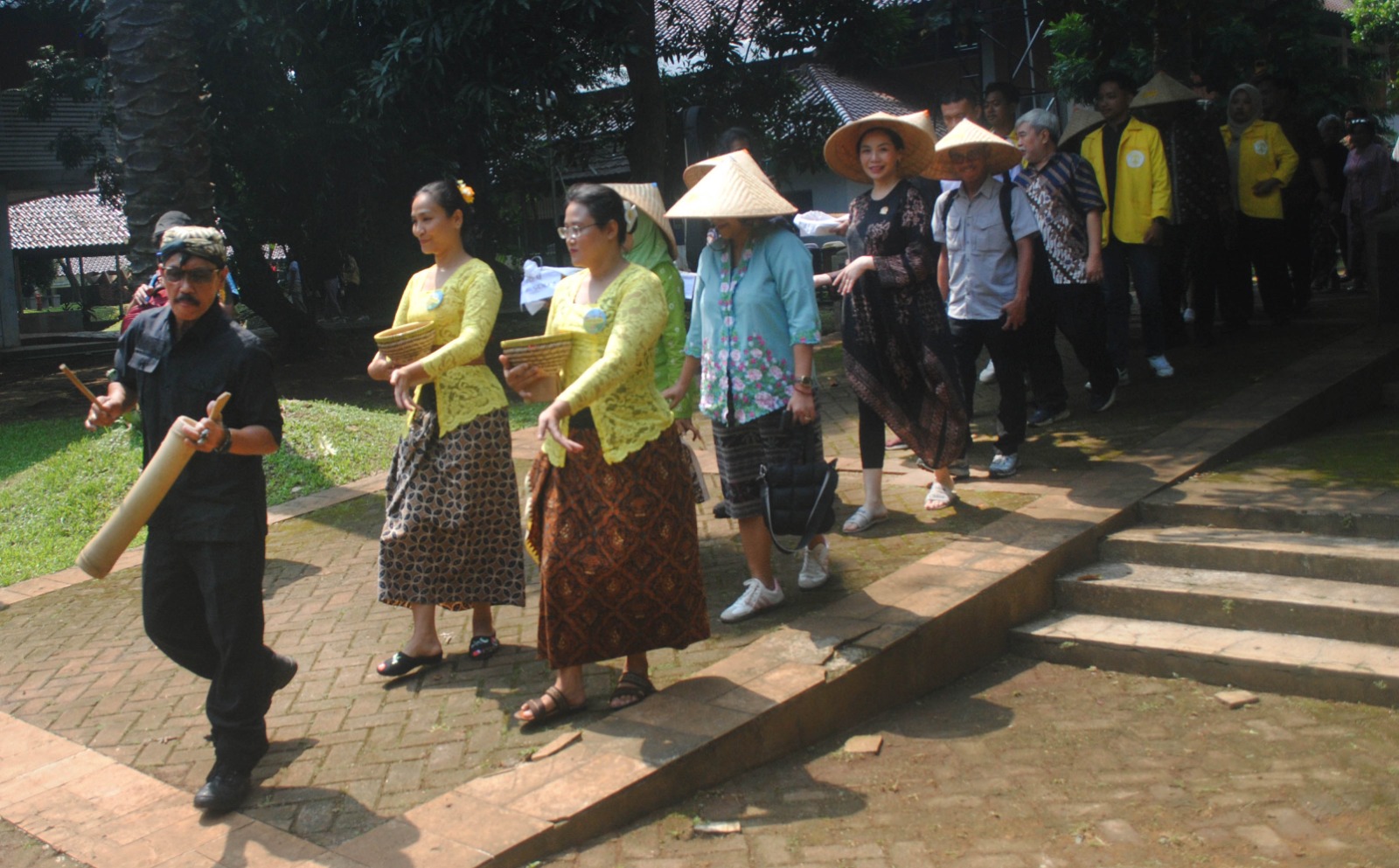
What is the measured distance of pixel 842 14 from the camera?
1448cm

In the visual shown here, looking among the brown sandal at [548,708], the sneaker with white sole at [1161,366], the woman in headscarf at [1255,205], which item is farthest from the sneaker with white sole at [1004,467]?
the woman in headscarf at [1255,205]

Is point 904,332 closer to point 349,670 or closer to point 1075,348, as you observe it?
point 1075,348

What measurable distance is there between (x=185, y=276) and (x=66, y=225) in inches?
1364

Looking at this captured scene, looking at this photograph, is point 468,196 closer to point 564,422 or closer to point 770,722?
point 564,422

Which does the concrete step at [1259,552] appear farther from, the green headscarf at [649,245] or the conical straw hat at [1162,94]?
the conical straw hat at [1162,94]

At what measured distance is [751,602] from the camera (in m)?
5.10

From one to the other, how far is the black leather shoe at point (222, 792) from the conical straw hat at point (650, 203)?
2.81 metres

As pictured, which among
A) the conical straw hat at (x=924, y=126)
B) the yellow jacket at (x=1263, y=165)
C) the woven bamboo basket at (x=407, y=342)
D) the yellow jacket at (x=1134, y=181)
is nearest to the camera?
the woven bamboo basket at (x=407, y=342)

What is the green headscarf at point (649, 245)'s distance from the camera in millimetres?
5562

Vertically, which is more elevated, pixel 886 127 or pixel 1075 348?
pixel 886 127

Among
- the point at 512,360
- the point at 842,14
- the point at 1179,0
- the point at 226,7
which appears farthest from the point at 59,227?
the point at 512,360

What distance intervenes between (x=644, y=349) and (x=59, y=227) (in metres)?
35.0

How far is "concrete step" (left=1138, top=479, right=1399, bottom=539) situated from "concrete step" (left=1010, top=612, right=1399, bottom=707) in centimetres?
78

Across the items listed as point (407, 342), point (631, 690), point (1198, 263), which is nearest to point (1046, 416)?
point (1198, 263)
